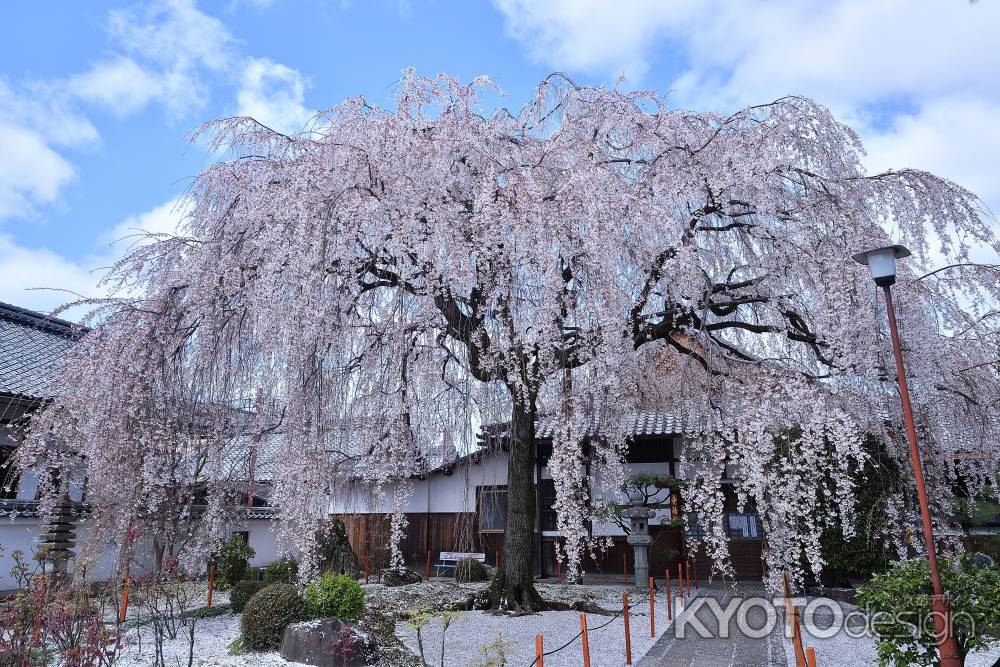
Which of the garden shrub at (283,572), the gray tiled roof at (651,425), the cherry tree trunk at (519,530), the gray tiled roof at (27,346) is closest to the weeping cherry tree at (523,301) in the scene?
the cherry tree trunk at (519,530)

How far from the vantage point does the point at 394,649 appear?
7.84 m

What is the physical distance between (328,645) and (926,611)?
19.3 ft

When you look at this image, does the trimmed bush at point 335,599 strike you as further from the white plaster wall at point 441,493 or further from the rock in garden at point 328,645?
the white plaster wall at point 441,493

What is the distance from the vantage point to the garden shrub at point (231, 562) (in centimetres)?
1308

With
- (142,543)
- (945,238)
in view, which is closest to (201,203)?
(142,543)

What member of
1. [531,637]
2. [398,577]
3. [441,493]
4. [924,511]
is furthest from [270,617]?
[441,493]

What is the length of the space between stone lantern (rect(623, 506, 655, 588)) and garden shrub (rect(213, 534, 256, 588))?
318 inches

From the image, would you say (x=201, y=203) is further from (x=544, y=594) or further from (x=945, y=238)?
(x=945, y=238)

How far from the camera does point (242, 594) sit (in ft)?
35.1

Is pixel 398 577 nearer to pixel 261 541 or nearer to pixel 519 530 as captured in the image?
Result: pixel 519 530

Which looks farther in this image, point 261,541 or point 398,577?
point 261,541

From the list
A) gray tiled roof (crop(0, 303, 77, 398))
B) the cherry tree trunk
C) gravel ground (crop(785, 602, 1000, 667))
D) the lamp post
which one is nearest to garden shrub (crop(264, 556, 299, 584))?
the cherry tree trunk

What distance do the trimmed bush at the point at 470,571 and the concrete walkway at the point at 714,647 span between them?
5.86 meters

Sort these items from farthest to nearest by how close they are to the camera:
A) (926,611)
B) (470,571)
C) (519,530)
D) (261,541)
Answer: (261,541), (470,571), (519,530), (926,611)
